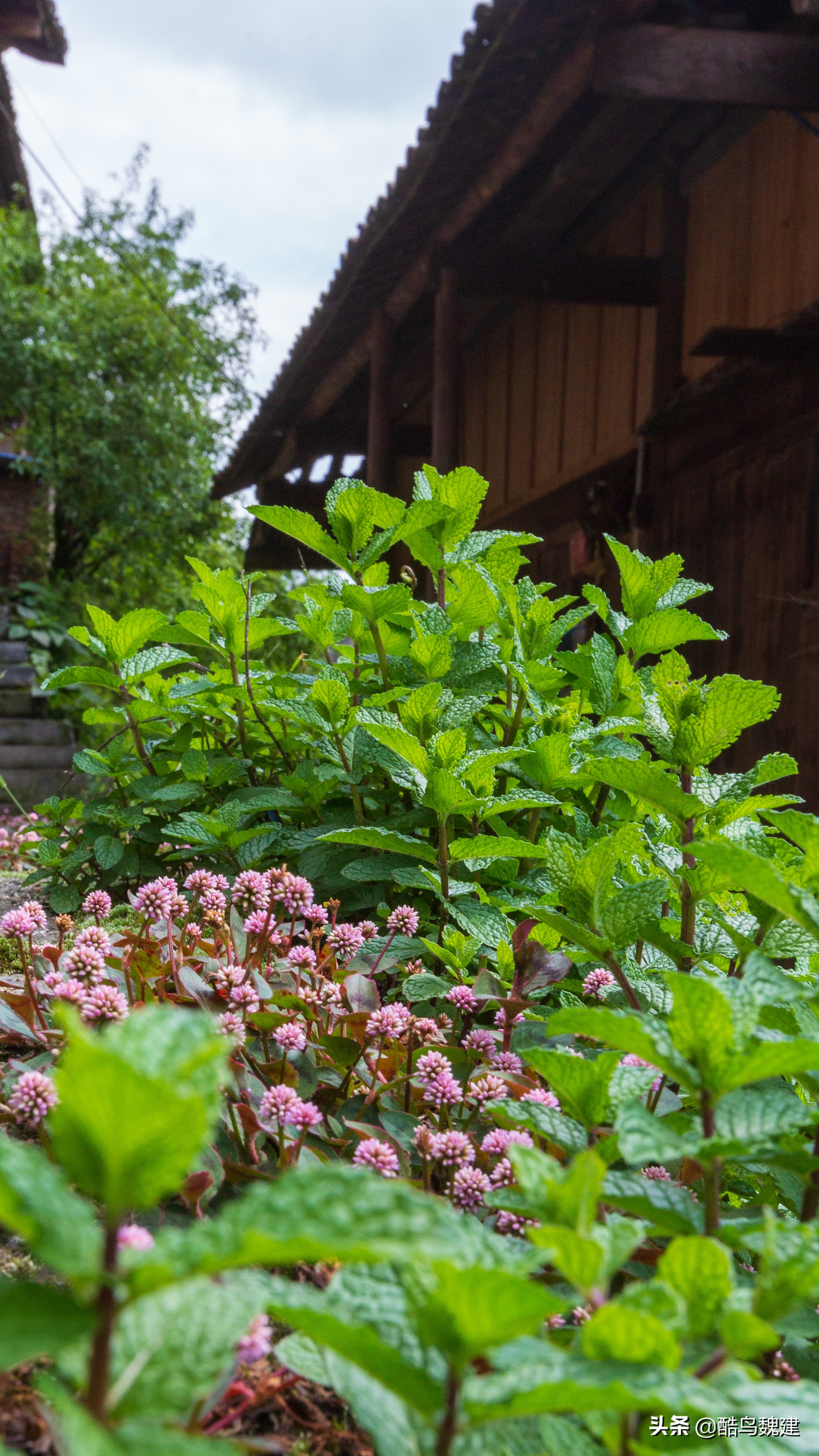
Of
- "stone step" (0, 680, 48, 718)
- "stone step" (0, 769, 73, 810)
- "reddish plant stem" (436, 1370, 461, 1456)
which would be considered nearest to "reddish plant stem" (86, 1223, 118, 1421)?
"reddish plant stem" (436, 1370, 461, 1456)

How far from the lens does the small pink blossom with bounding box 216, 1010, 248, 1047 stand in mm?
849

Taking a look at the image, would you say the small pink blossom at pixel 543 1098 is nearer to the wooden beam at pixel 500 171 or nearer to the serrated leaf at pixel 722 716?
the serrated leaf at pixel 722 716

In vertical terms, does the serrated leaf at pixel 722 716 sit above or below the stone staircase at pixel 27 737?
above

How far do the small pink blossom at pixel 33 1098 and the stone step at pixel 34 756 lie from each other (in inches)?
313

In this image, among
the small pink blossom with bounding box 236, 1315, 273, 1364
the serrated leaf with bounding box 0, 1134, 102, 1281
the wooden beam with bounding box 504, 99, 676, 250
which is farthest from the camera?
the wooden beam with bounding box 504, 99, 676, 250

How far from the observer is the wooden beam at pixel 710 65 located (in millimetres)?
3533

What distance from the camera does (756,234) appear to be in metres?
4.60

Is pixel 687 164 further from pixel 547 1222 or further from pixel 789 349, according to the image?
pixel 547 1222

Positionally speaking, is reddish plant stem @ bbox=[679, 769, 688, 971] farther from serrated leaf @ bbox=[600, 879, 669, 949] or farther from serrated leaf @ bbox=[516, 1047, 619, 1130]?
serrated leaf @ bbox=[516, 1047, 619, 1130]

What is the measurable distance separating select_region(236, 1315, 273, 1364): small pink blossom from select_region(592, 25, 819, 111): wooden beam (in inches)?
160

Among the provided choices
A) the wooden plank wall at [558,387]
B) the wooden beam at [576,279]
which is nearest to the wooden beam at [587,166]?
the wooden beam at [576,279]

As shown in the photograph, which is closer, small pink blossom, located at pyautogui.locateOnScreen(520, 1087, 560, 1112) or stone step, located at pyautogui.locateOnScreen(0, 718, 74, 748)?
small pink blossom, located at pyautogui.locateOnScreen(520, 1087, 560, 1112)

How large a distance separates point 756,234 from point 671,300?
691mm

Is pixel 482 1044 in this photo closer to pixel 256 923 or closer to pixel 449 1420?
pixel 256 923
